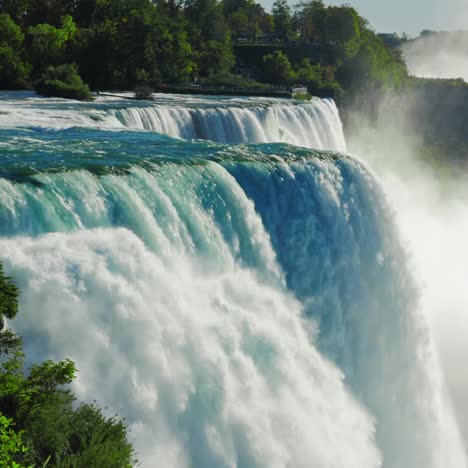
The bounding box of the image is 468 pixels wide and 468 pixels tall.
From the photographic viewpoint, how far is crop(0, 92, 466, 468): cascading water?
410 inches

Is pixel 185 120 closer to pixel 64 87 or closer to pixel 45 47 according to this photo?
pixel 64 87

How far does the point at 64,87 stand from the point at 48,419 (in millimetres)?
27410

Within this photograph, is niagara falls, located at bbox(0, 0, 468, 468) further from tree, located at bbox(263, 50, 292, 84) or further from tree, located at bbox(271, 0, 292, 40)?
tree, located at bbox(271, 0, 292, 40)

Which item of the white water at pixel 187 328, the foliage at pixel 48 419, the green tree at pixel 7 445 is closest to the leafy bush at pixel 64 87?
the white water at pixel 187 328

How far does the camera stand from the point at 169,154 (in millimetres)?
17359

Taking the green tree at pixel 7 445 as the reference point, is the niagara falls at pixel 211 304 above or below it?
above

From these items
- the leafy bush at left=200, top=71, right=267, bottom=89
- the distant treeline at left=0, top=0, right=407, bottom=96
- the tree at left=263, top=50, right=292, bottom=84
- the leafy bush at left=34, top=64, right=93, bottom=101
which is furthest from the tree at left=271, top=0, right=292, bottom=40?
the leafy bush at left=34, top=64, right=93, bottom=101

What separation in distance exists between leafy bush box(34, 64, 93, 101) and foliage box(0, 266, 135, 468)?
25819 millimetres

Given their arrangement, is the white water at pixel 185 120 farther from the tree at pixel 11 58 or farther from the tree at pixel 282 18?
the tree at pixel 282 18

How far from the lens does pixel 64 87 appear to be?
33.8 metres

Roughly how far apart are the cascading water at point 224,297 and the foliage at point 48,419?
63cm

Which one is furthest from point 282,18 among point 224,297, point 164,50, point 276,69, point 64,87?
point 224,297

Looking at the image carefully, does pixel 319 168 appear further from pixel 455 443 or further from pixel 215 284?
pixel 455 443

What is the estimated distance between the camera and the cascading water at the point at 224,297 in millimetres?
10422
